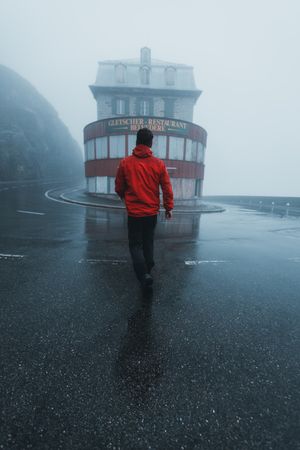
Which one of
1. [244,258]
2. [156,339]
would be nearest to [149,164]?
[156,339]

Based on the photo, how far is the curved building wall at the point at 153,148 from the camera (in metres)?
20.5

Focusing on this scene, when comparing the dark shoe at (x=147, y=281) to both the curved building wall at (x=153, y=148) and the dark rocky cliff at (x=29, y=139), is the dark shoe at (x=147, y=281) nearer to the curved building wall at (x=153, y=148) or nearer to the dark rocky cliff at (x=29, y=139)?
the curved building wall at (x=153, y=148)

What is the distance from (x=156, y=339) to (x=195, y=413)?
32.3 inches

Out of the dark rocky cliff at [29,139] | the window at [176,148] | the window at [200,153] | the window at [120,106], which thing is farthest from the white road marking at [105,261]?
the dark rocky cliff at [29,139]

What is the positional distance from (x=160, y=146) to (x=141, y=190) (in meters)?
18.7

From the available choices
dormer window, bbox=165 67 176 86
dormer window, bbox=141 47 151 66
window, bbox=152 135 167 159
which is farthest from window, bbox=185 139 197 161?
dormer window, bbox=141 47 151 66

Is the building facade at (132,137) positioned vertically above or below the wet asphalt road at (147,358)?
above

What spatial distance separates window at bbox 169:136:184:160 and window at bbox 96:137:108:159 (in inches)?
240

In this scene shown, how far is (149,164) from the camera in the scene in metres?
3.37

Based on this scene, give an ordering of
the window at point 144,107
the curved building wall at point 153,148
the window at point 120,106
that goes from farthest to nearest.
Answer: the window at point 144,107 → the window at point 120,106 → the curved building wall at point 153,148

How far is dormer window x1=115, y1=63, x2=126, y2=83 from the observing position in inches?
1201

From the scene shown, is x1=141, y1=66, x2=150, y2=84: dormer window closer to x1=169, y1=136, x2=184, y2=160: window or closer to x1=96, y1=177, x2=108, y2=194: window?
x1=169, y1=136, x2=184, y2=160: window

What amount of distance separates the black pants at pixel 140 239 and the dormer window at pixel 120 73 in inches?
1316

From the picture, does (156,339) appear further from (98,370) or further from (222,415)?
(222,415)
